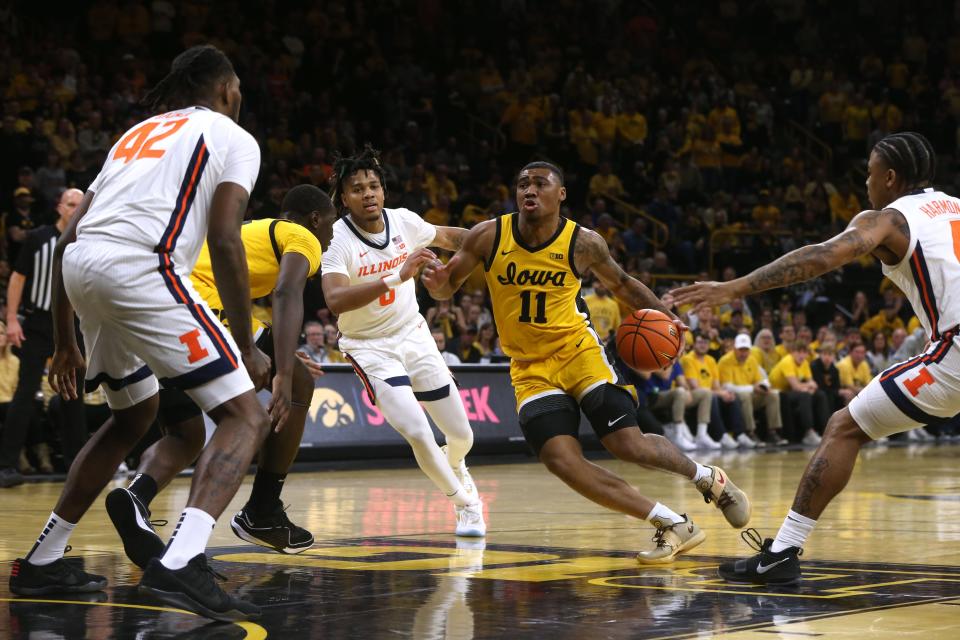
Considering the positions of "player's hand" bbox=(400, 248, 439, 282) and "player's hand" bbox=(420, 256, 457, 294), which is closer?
"player's hand" bbox=(400, 248, 439, 282)

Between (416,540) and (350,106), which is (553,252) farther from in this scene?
(350,106)

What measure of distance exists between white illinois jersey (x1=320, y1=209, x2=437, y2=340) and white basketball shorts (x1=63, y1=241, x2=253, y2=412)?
129 inches

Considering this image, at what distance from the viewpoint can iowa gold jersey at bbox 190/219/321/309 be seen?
645 centimetres

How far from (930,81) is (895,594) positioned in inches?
1003

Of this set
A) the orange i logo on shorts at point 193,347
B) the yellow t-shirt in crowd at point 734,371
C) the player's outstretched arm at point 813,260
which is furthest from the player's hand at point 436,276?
the yellow t-shirt in crowd at point 734,371

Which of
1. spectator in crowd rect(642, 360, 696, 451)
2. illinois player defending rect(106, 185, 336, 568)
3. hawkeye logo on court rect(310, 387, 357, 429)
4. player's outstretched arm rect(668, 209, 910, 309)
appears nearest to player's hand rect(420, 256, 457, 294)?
illinois player defending rect(106, 185, 336, 568)

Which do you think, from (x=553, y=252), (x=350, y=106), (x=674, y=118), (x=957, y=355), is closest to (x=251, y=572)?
(x=553, y=252)

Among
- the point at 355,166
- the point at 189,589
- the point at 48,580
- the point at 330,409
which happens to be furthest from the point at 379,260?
the point at 330,409

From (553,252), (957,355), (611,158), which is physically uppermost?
(611,158)

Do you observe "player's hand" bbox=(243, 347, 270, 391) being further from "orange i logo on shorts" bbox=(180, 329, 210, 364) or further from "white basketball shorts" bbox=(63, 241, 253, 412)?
"orange i logo on shorts" bbox=(180, 329, 210, 364)

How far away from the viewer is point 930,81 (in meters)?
29.0

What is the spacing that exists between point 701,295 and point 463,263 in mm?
1983

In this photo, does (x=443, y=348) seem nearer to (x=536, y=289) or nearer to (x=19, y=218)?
(x=19, y=218)

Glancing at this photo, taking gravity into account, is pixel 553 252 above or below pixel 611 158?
below
